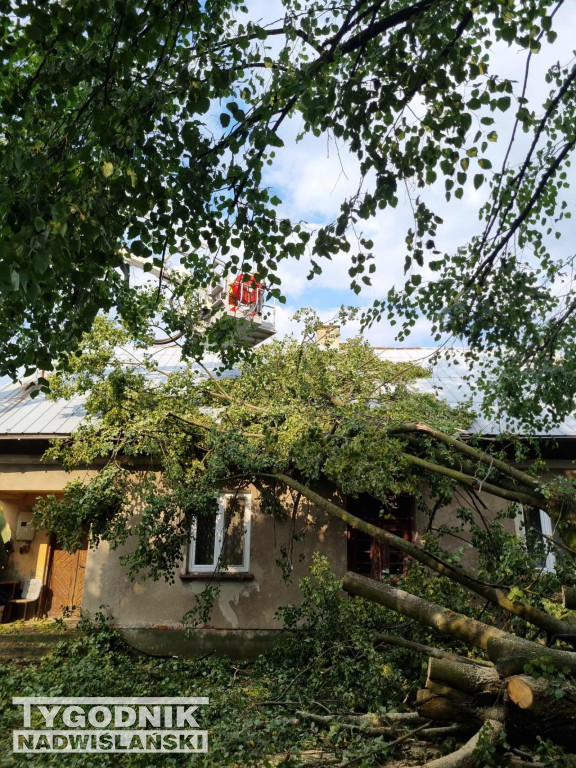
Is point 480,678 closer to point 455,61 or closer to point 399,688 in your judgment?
point 399,688

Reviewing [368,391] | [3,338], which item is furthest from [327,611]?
[3,338]

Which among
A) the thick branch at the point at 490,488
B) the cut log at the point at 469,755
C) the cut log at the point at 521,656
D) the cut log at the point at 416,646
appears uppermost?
the thick branch at the point at 490,488

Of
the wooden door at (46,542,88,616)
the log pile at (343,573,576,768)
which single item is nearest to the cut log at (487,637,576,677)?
the log pile at (343,573,576,768)

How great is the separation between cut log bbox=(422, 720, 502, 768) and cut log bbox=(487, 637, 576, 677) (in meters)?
0.42

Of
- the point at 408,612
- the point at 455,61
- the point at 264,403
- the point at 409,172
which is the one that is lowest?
the point at 408,612

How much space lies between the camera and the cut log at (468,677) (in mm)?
4938

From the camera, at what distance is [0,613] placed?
37.9 ft

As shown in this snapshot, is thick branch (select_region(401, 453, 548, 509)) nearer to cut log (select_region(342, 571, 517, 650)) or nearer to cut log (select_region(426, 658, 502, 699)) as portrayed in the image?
cut log (select_region(342, 571, 517, 650))

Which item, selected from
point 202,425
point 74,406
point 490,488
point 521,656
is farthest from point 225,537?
point 521,656

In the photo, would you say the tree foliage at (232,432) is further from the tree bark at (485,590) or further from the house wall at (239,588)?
the house wall at (239,588)

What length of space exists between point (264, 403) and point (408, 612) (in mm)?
4572

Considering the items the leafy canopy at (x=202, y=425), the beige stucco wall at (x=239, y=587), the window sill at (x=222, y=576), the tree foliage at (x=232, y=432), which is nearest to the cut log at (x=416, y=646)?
the tree foliage at (x=232, y=432)

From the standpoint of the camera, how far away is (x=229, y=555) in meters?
11.1

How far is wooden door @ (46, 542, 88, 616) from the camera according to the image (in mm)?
12734
